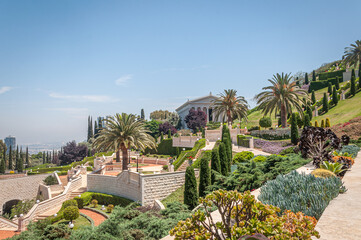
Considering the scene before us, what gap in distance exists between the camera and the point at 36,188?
37.9 meters

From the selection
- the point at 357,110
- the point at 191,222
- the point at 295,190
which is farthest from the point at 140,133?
the point at 357,110

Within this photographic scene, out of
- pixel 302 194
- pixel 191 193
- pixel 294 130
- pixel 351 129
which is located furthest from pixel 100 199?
pixel 351 129

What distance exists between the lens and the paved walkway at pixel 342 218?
4645mm

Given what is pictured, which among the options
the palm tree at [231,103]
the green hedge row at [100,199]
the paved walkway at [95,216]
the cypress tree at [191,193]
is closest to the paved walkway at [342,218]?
the cypress tree at [191,193]

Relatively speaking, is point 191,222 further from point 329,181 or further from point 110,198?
point 110,198

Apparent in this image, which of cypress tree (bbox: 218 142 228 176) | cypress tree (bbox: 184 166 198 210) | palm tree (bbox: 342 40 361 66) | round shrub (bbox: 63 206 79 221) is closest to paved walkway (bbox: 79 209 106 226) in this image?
round shrub (bbox: 63 206 79 221)

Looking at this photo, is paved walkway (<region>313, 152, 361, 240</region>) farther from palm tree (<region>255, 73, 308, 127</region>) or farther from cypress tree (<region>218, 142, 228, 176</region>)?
palm tree (<region>255, 73, 308, 127</region>)

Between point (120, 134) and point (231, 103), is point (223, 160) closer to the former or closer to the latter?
point (120, 134)

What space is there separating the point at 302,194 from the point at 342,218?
3.95 feet

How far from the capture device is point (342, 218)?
215 inches

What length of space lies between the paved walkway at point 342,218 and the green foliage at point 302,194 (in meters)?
0.21

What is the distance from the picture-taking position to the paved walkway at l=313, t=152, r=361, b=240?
4.64 m

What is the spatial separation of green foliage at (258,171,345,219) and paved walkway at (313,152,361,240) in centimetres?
21

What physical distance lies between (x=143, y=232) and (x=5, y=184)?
33.0 meters
